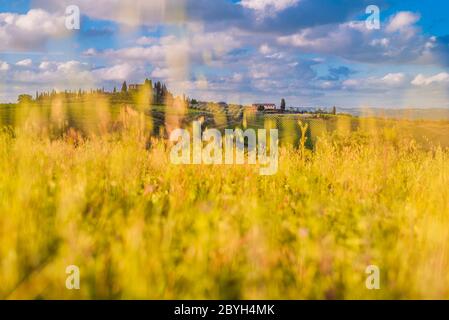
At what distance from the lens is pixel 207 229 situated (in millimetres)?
4000

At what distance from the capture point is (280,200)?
5.28 metres

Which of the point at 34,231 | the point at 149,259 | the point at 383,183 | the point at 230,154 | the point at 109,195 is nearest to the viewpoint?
A: the point at 149,259

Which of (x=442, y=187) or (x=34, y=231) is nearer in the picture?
(x=34, y=231)

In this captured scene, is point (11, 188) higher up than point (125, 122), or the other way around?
point (125, 122)

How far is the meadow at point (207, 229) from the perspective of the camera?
3410 mm

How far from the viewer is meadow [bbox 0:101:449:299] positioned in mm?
3410

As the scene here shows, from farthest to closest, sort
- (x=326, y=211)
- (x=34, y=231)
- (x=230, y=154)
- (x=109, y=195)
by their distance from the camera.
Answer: (x=230, y=154) < (x=109, y=195) < (x=326, y=211) < (x=34, y=231)

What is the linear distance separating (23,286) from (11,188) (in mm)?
1793

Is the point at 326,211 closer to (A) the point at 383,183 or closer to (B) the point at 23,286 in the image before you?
(A) the point at 383,183

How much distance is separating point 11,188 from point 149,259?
6.91 feet
